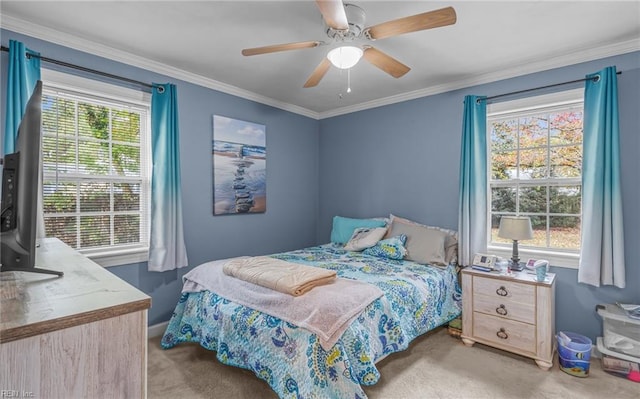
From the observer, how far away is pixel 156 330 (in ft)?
Result: 9.89

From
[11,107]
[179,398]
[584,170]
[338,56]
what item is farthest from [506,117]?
[11,107]

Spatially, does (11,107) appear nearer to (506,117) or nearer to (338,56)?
(338,56)

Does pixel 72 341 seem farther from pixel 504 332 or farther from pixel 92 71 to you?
pixel 504 332

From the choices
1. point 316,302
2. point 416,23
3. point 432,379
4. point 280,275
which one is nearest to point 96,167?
point 280,275

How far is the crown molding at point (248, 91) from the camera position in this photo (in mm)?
2363

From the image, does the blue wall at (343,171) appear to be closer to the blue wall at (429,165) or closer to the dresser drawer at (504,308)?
the blue wall at (429,165)

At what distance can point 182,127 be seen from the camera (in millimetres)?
3219

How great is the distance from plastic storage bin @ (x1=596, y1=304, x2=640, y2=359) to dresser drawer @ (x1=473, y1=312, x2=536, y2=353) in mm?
515

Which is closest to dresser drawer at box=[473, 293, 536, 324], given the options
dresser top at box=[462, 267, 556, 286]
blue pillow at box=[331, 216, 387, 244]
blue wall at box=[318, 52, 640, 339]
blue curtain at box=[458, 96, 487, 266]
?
dresser top at box=[462, 267, 556, 286]

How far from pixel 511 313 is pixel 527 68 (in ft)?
7.19

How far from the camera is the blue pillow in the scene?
150 inches

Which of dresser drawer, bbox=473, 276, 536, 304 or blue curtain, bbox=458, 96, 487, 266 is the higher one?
blue curtain, bbox=458, 96, 487, 266

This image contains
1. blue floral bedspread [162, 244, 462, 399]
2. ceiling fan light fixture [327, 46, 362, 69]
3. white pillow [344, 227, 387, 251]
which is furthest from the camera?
white pillow [344, 227, 387, 251]

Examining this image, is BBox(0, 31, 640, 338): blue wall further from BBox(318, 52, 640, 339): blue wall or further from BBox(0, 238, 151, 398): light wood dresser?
BBox(0, 238, 151, 398): light wood dresser
